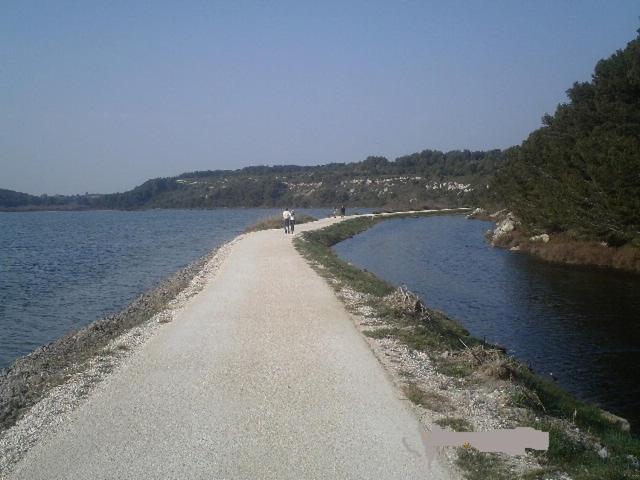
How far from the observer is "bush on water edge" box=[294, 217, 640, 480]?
6.06 m

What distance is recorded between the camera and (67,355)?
12.0m

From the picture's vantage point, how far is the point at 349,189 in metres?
144

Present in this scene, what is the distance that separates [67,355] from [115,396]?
4226 mm

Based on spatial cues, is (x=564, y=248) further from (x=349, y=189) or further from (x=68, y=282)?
(x=349, y=189)

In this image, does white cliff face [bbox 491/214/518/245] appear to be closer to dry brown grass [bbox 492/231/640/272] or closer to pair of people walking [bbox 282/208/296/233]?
dry brown grass [bbox 492/231/640/272]

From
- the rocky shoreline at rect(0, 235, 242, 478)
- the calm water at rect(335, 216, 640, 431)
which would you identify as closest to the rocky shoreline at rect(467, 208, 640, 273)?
the calm water at rect(335, 216, 640, 431)

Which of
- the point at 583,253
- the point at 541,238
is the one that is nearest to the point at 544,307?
the point at 583,253

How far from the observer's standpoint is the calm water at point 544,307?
12.0 m

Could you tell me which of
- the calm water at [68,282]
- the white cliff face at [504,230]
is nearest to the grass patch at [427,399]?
the calm water at [68,282]

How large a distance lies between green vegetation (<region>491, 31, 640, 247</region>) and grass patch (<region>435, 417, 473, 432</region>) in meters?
19.1

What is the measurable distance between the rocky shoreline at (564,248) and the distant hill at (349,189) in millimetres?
58690

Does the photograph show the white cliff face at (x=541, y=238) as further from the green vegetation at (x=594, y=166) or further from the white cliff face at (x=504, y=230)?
the white cliff face at (x=504, y=230)

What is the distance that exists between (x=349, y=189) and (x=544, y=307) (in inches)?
4936

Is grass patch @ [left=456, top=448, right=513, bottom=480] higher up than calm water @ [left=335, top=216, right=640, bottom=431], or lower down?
higher up
